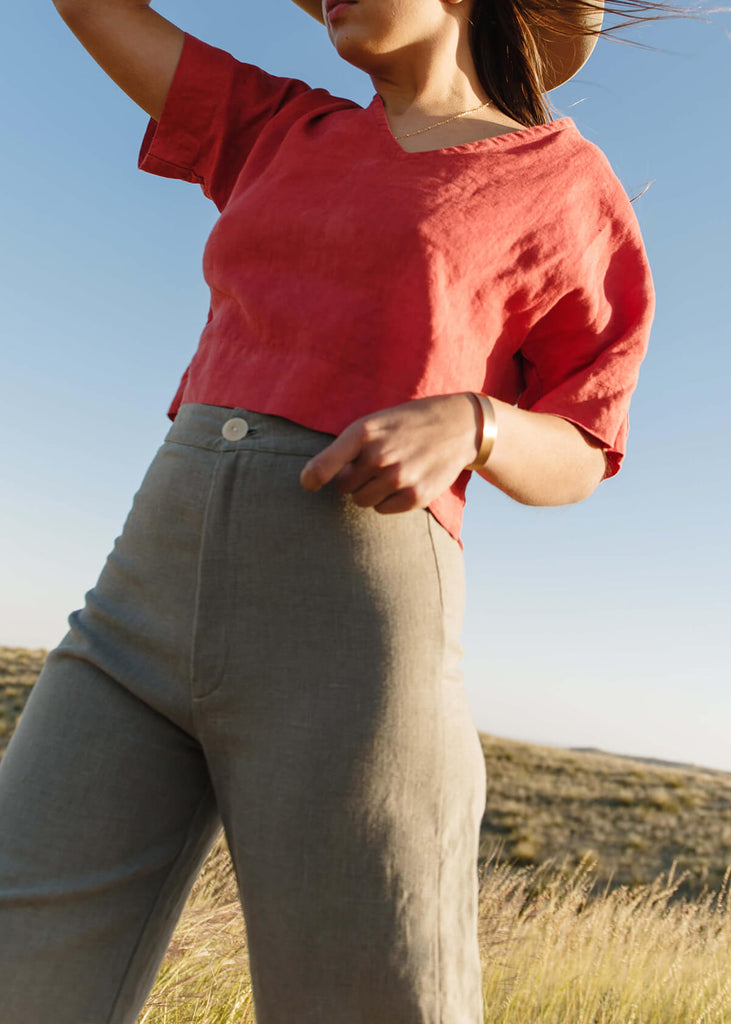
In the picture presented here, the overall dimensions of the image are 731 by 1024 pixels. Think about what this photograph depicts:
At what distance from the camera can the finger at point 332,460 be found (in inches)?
39.0

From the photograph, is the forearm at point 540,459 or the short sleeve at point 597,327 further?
the short sleeve at point 597,327

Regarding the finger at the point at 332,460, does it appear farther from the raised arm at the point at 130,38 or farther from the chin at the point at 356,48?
the raised arm at the point at 130,38

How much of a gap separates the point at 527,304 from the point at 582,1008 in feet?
12.3

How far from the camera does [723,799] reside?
19953 millimetres

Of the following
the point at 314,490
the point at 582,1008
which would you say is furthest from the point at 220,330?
the point at 582,1008

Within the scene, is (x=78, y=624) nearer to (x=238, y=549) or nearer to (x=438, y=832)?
(x=238, y=549)

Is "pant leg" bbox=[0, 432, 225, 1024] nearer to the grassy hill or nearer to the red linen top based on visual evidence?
the red linen top

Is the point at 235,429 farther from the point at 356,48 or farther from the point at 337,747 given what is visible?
the point at 356,48

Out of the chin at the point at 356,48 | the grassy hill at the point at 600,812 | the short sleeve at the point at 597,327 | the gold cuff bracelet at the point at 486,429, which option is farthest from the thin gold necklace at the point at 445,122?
the grassy hill at the point at 600,812

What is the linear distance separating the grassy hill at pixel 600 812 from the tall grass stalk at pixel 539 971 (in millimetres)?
9125

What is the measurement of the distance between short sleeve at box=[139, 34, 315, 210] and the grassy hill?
45.4 feet

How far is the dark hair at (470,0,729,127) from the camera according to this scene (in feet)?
5.44

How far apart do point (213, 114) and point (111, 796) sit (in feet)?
3.81

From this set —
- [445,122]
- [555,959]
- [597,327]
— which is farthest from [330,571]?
[555,959]
